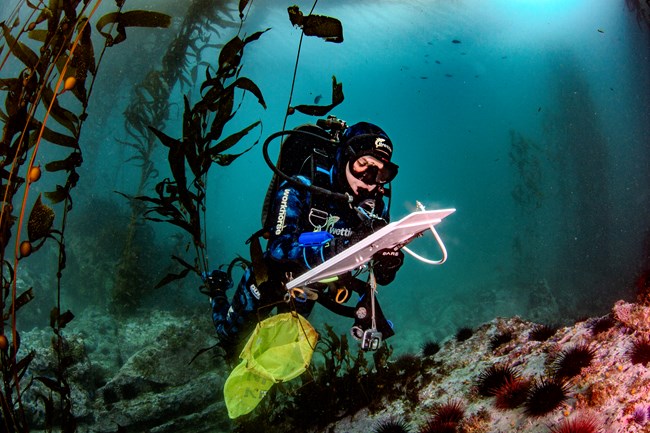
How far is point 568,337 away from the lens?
12.6 feet

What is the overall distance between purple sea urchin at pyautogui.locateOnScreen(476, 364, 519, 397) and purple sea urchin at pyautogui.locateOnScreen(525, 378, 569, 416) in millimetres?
427

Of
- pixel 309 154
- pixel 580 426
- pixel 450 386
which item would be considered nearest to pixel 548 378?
pixel 580 426

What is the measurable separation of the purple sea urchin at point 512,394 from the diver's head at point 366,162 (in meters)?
2.33

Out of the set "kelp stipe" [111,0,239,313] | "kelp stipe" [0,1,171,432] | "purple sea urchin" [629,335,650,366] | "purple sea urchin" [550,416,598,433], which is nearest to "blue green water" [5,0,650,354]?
"kelp stipe" [111,0,239,313]

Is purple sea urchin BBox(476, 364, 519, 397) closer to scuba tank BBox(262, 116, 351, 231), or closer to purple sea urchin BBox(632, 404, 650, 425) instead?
purple sea urchin BBox(632, 404, 650, 425)

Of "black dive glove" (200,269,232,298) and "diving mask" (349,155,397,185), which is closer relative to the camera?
"diving mask" (349,155,397,185)

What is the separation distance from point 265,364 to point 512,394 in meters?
2.32

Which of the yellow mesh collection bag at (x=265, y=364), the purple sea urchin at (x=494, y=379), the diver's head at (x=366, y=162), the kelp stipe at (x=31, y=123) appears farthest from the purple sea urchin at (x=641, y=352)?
the kelp stipe at (x=31, y=123)

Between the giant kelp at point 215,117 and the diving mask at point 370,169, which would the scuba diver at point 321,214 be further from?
the giant kelp at point 215,117

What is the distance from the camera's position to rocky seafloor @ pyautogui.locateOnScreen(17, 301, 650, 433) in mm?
2629

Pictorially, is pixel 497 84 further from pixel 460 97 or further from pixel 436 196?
pixel 436 196

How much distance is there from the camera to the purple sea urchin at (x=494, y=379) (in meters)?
3.23

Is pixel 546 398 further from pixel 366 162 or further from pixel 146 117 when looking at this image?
pixel 146 117

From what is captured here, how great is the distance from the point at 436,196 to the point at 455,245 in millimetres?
60325
